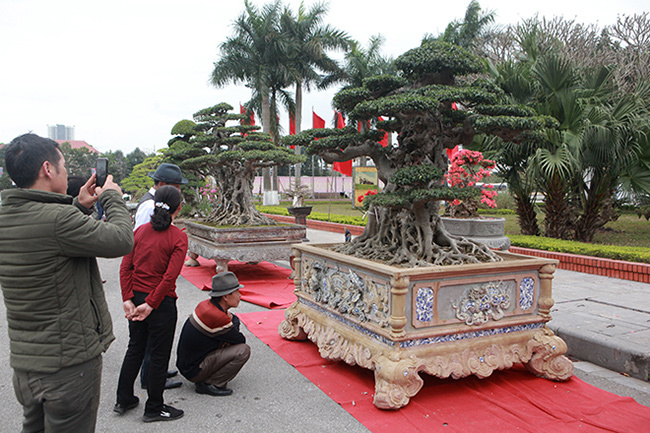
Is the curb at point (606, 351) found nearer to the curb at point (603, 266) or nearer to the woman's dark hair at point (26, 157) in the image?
the curb at point (603, 266)

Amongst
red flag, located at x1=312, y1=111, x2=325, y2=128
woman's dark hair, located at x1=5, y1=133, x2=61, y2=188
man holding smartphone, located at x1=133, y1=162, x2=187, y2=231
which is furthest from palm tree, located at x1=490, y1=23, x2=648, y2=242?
red flag, located at x1=312, y1=111, x2=325, y2=128

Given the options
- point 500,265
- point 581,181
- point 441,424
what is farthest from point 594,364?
point 581,181

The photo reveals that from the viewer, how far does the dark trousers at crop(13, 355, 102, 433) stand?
1.95 m

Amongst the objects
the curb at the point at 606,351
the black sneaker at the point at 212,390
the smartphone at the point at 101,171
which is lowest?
the black sneaker at the point at 212,390

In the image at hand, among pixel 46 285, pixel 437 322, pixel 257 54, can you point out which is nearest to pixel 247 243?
pixel 437 322

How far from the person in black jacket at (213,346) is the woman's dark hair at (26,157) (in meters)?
1.65

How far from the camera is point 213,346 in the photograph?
3514 mm

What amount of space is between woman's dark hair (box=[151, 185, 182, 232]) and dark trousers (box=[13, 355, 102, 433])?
1286 mm

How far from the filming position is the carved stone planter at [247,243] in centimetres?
762

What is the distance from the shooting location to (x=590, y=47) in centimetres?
1212

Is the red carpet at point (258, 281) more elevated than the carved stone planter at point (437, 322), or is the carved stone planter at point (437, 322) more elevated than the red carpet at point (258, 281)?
the carved stone planter at point (437, 322)

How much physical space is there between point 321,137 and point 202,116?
620 cm

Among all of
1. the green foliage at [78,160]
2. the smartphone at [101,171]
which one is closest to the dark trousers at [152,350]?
the smartphone at [101,171]

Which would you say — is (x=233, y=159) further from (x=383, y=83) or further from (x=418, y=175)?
(x=418, y=175)
